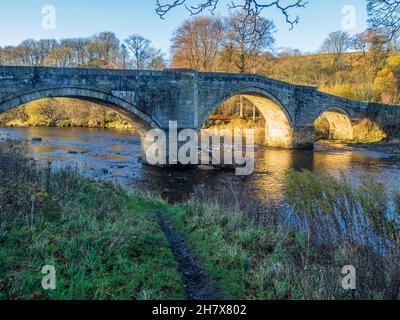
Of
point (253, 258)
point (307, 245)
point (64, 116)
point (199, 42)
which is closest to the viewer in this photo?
point (253, 258)

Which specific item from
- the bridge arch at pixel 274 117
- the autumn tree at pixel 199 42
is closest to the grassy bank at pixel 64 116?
the autumn tree at pixel 199 42

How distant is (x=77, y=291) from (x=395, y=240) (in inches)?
188

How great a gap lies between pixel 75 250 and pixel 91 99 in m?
11.6

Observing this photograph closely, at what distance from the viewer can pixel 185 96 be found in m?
16.8

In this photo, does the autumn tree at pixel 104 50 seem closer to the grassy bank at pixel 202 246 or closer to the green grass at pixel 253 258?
the grassy bank at pixel 202 246

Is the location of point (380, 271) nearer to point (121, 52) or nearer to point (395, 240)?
point (395, 240)

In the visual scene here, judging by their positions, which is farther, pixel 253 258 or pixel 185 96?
pixel 185 96

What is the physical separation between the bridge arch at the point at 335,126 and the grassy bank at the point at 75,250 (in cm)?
2389

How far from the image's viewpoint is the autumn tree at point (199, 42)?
33906mm

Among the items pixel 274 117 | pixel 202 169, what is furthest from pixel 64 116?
pixel 202 169

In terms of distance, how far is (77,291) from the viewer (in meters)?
3.35

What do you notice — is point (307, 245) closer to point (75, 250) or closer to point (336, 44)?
point (75, 250)

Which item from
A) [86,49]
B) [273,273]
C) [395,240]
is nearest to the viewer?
[273,273]
